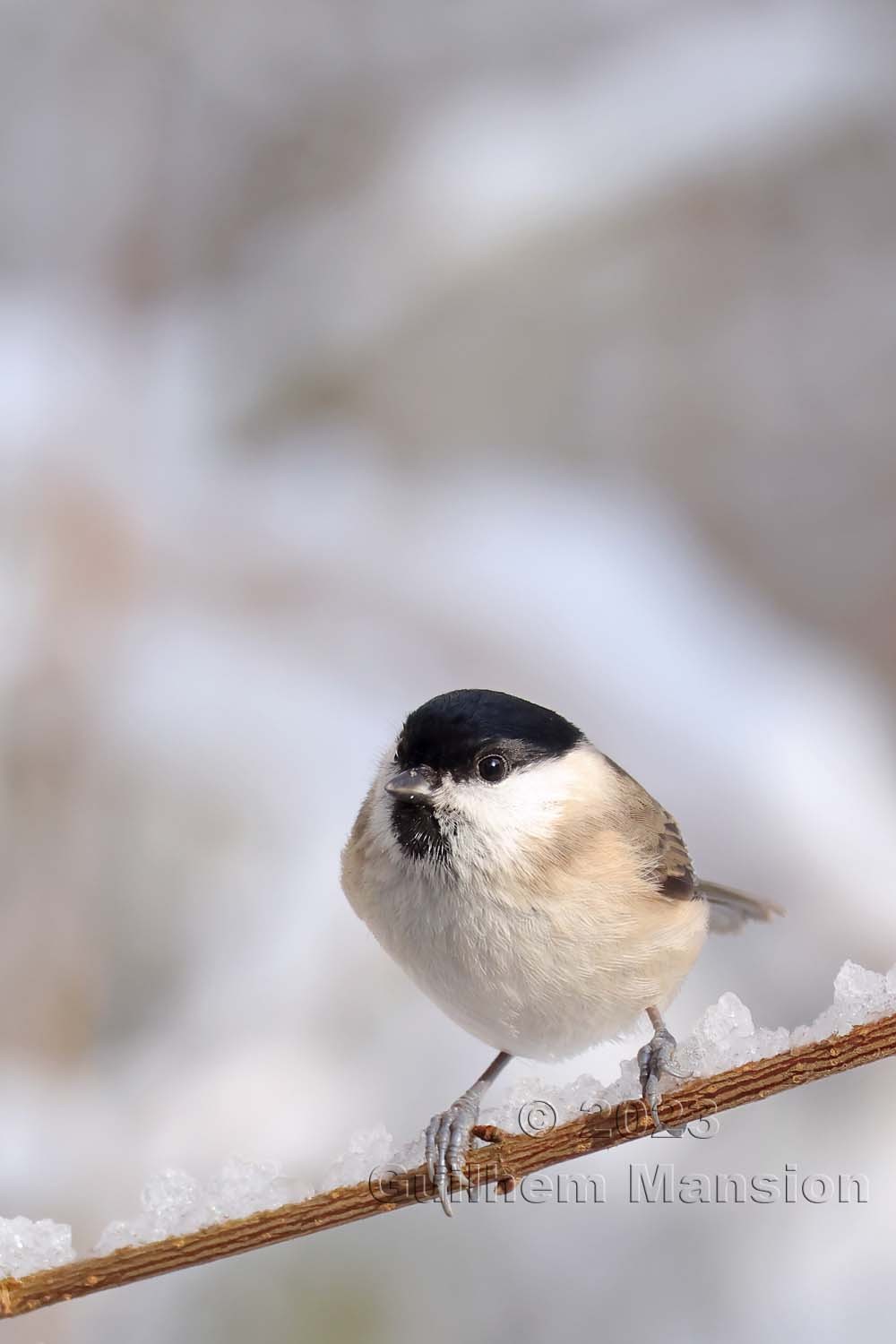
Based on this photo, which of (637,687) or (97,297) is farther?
(97,297)

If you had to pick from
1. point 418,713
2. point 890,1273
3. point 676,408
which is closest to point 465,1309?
point 890,1273

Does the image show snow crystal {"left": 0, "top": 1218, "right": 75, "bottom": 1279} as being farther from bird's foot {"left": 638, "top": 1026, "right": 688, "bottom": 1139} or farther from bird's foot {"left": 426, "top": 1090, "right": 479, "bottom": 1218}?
bird's foot {"left": 638, "top": 1026, "right": 688, "bottom": 1139}

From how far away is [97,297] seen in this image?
5.93 ft

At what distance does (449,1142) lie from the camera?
2.27 ft

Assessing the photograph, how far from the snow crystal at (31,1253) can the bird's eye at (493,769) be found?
1.08 ft

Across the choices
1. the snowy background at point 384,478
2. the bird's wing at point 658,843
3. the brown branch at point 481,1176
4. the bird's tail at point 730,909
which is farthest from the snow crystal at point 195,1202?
the snowy background at point 384,478

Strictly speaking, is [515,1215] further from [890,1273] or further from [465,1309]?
[890,1273]

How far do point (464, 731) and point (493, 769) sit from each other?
0.04 metres

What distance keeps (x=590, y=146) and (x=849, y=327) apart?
19.8 inches

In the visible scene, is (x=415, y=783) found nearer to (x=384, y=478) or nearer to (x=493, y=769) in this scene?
(x=493, y=769)

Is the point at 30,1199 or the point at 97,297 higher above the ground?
the point at 97,297

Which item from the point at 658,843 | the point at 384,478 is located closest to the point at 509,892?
the point at 658,843

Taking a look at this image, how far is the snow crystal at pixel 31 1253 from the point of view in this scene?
61 cm

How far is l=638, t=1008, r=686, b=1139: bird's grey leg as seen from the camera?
63 cm
